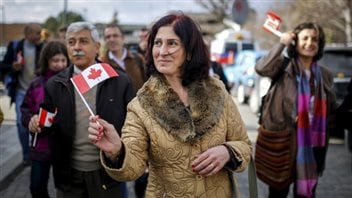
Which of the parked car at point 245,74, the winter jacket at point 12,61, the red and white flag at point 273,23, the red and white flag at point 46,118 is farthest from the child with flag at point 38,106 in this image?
the parked car at point 245,74

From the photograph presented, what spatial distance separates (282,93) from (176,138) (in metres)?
2.36

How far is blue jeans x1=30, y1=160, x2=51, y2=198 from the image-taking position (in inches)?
178

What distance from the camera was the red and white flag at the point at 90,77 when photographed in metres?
2.70

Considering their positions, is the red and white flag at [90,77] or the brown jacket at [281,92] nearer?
the red and white flag at [90,77]

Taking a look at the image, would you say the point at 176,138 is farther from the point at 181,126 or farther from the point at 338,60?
the point at 338,60

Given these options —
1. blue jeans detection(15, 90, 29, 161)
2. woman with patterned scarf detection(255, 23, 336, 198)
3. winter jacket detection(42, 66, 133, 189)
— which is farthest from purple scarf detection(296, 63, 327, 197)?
blue jeans detection(15, 90, 29, 161)

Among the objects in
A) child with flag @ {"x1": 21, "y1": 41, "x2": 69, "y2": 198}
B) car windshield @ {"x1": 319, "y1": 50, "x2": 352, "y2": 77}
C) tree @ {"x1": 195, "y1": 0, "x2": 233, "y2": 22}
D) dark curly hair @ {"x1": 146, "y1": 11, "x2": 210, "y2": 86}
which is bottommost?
tree @ {"x1": 195, "y1": 0, "x2": 233, "y2": 22}

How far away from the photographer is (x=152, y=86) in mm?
2699

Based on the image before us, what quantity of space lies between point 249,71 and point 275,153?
11.2 m

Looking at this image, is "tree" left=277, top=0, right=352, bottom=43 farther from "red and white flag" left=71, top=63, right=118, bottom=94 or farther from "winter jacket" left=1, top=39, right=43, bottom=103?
"red and white flag" left=71, top=63, right=118, bottom=94

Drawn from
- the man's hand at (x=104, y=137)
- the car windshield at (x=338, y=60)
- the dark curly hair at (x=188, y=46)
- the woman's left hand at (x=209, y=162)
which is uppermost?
the dark curly hair at (x=188, y=46)

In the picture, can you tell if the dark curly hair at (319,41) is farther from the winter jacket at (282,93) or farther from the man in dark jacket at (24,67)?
the man in dark jacket at (24,67)

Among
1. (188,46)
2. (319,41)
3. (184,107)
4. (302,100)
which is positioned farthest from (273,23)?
(184,107)

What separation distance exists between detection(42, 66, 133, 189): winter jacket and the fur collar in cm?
81
